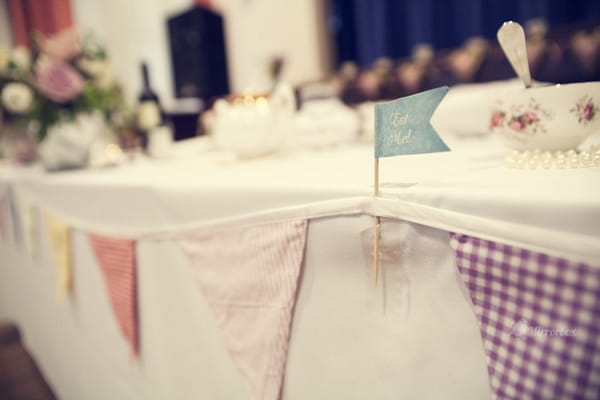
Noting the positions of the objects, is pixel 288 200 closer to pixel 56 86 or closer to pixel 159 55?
pixel 56 86

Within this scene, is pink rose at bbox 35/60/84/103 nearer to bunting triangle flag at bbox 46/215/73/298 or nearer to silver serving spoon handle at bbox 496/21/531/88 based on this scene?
bunting triangle flag at bbox 46/215/73/298

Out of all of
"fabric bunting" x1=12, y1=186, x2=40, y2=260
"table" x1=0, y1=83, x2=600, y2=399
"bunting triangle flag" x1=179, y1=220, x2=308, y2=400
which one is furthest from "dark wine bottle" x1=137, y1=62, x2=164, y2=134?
"bunting triangle flag" x1=179, y1=220, x2=308, y2=400

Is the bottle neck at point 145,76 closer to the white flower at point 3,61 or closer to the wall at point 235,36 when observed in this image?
the white flower at point 3,61

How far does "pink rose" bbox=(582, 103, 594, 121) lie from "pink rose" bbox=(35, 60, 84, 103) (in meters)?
1.35

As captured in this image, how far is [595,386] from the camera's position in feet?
1.01

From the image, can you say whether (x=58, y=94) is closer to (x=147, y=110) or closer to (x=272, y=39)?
(x=147, y=110)

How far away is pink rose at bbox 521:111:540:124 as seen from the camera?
19.0 inches

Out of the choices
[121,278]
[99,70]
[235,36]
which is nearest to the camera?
[121,278]

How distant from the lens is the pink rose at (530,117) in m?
0.48

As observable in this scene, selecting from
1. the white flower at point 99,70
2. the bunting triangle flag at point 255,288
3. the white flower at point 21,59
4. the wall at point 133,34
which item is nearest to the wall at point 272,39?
the wall at point 133,34

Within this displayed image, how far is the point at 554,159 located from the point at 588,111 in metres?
0.08

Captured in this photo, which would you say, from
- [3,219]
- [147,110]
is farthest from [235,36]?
[3,219]

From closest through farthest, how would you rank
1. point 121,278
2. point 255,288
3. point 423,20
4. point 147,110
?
point 255,288 < point 121,278 < point 147,110 < point 423,20

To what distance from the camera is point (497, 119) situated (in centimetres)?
53
